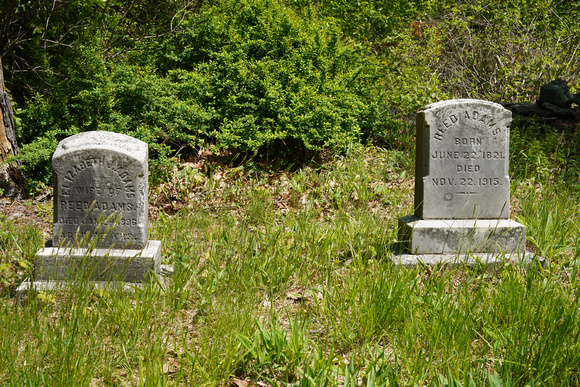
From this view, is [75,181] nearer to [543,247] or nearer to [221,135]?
[221,135]

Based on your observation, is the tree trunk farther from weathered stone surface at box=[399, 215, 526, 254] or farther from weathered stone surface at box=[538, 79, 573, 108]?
weathered stone surface at box=[538, 79, 573, 108]

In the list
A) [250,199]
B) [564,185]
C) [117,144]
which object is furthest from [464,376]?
[564,185]

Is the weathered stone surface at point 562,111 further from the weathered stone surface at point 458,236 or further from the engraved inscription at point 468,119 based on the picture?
the weathered stone surface at point 458,236

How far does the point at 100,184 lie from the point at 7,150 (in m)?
3.43

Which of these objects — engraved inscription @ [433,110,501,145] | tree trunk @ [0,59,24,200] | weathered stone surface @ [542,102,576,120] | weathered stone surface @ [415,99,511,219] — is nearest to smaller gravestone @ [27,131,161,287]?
weathered stone surface @ [415,99,511,219]

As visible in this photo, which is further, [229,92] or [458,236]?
[229,92]

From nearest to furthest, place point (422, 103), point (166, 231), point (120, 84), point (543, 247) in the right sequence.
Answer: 1. point (543, 247)
2. point (166, 231)
3. point (120, 84)
4. point (422, 103)

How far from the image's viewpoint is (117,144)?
4.16 meters

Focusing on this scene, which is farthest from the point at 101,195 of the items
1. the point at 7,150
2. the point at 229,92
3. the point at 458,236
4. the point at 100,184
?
the point at 229,92

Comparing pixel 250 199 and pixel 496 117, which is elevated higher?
pixel 496 117

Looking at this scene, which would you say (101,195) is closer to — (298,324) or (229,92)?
(298,324)

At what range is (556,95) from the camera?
8258 mm

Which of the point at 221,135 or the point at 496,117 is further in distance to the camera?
the point at 221,135

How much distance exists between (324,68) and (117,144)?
4377mm
